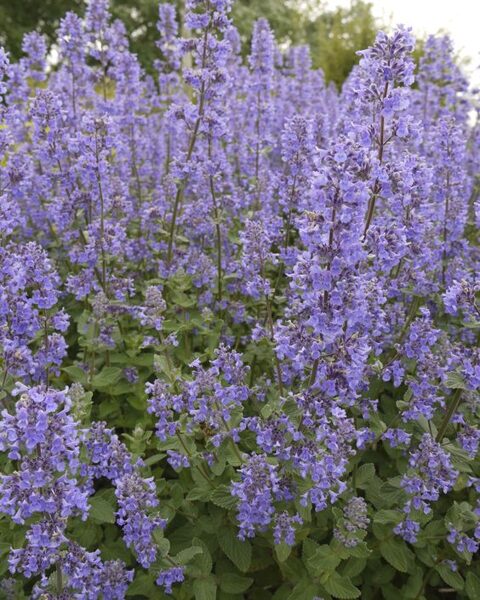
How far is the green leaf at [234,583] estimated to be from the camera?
3.38 meters

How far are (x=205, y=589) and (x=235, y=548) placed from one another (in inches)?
11.7

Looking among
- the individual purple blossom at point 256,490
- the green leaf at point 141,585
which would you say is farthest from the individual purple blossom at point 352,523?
the green leaf at point 141,585

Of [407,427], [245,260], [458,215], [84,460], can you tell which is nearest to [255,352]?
[245,260]

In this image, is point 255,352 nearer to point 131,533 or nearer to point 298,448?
point 298,448

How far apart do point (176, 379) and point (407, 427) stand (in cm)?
154

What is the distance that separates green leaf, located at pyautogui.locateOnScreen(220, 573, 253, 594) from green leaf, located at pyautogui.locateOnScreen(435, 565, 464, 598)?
1.11 m

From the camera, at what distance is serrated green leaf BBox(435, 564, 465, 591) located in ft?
11.4

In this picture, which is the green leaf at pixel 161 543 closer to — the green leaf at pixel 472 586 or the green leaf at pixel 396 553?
the green leaf at pixel 396 553

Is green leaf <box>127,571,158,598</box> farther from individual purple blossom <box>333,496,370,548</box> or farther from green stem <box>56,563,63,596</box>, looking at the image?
individual purple blossom <box>333,496,370,548</box>

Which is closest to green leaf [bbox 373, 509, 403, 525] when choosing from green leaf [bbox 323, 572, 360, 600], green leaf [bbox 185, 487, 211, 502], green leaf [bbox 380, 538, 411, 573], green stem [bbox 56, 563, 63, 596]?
green leaf [bbox 380, 538, 411, 573]

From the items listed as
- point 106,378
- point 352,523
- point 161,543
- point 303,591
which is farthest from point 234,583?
point 106,378

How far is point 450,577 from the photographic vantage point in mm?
3516

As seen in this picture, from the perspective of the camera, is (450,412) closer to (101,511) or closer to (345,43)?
(101,511)

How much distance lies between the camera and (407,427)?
3867mm
